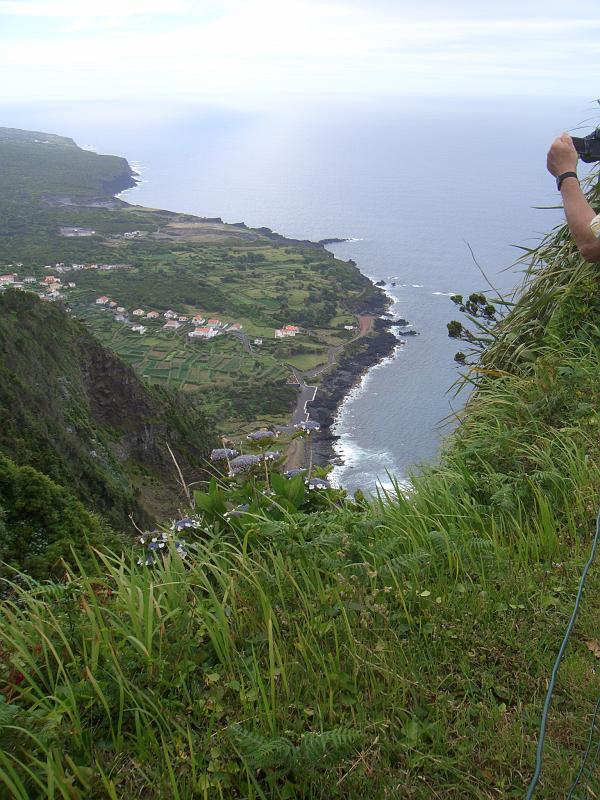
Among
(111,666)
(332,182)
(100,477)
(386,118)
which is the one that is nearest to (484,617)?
(111,666)

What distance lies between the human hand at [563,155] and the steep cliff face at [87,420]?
11593mm

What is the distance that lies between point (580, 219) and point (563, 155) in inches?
11.4

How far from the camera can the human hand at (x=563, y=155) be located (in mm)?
2449

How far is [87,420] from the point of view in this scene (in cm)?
2122

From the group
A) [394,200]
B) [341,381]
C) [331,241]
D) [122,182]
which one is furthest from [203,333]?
[122,182]

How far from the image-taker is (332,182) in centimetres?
9788

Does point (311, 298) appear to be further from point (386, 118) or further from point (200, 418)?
point (386, 118)

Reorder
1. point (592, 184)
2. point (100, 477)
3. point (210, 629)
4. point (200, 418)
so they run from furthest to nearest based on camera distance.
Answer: point (200, 418) < point (100, 477) < point (592, 184) < point (210, 629)

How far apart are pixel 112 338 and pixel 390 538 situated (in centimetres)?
4615

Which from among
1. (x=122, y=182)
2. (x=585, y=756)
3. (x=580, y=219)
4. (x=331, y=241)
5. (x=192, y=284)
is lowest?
(x=192, y=284)

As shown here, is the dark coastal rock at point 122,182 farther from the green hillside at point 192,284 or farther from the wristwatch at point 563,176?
the wristwatch at point 563,176

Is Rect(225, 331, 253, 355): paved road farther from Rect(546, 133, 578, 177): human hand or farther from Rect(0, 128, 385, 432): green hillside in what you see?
Rect(546, 133, 578, 177): human hand

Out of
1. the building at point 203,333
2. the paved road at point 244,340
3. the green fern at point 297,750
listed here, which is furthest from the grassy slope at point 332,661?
the building at point 203,333

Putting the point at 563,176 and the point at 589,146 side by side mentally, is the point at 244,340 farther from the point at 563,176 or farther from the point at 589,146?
the point at 563,176
